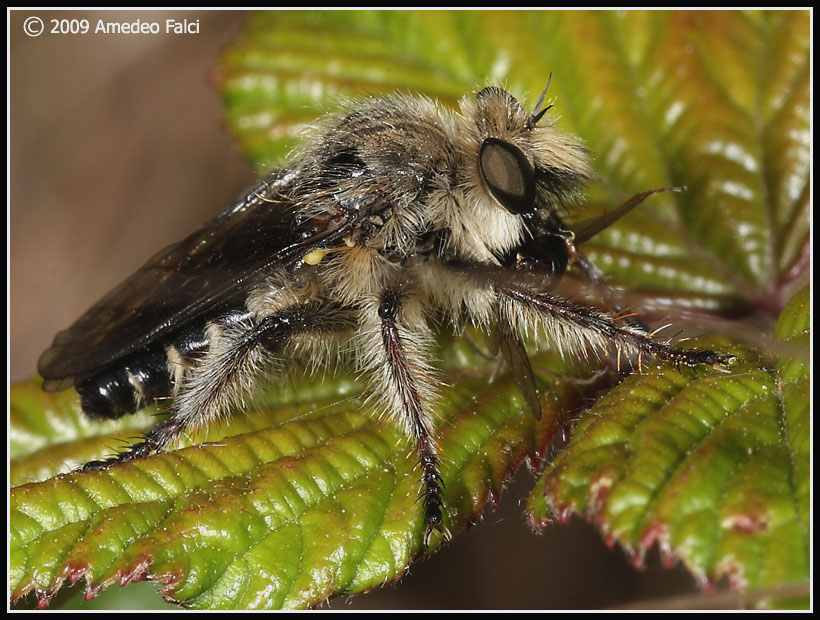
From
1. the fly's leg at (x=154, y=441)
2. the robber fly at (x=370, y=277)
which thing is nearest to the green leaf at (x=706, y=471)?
the robber fly at (x=370, y=277)

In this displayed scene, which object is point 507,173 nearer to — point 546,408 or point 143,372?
point 546,408

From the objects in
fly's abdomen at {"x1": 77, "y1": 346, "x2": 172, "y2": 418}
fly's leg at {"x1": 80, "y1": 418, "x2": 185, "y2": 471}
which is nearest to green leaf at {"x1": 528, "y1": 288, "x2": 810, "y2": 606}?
fly's leg at {"x1": 80, "y1": 418, "x2": 185, "y2": 471}

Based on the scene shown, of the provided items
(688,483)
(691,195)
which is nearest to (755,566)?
(688,483)

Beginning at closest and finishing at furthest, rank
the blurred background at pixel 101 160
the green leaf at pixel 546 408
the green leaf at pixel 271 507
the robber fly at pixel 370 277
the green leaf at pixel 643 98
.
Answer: the green leaf at pixel 546 408 → the green leaf at pixel 271 507 → the robber fly at pixel 370 277 → the green leaf at pixel 643 98 → the blurred background at pixel 101 160

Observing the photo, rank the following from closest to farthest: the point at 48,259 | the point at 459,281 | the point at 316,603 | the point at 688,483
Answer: the point at 688,483 < the point at 316,603 < the point at 459,281 < the point at 48,259

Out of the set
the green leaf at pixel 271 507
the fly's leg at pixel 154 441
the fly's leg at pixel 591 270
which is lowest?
the green leaf at pixel 271 507

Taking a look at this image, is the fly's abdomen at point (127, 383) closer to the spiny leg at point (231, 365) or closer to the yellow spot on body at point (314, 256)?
the spiny leg at point (231, 365)

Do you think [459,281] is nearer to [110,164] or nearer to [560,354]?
[560,354]
